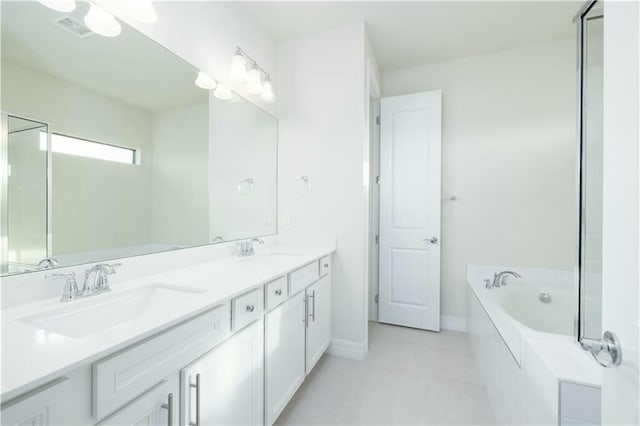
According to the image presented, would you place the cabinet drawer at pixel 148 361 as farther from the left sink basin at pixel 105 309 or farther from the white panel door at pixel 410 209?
the white panel door at pixel 410 209

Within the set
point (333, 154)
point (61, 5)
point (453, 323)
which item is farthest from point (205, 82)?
point (453, 323)

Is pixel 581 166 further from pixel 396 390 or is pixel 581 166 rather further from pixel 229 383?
pixel 396 390

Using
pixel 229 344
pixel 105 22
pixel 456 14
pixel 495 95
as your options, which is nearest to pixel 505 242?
pixel 495 95

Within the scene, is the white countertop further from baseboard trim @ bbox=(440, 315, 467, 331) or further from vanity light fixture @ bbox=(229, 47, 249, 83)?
baseboard trim @ bbox=(440, 315, 467, 331)

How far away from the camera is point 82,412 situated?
594 mm

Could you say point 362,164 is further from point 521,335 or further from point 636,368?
point 636,368

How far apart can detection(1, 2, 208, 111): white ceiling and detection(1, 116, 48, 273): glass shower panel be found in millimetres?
236

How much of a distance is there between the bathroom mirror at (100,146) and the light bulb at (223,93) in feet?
0.11

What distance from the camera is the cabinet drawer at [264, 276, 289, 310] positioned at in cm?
129

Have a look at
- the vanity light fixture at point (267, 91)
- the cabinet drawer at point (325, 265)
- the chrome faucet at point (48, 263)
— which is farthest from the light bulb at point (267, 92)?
the chrome faucet at point (48, 263)

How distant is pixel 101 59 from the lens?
1.15 m

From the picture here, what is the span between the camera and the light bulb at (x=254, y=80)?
1.94 metres

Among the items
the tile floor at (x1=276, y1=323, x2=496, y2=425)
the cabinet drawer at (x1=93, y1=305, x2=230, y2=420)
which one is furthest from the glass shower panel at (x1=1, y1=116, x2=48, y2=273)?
the tile floor at (x1=276, y1=323, x2=496, y2=425)

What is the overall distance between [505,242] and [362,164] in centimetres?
162
